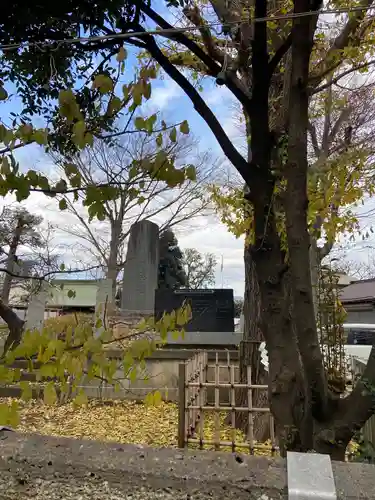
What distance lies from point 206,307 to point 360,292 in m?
11.0

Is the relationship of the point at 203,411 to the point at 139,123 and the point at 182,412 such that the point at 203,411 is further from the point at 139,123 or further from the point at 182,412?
the point at 139,123

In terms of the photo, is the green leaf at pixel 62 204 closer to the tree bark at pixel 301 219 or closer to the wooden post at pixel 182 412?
the tree bark at pixel 301 219

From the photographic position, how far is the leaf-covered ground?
15.4 feet

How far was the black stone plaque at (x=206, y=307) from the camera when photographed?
28.3 feet

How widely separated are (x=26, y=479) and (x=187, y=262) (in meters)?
22.5

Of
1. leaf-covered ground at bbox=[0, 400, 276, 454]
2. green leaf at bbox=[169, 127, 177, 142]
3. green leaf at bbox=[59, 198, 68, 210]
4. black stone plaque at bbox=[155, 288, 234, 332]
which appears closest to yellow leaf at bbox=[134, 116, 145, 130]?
green leaf at bbox=[169, 127, 177, 142]

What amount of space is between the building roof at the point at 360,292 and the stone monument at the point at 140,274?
763cm

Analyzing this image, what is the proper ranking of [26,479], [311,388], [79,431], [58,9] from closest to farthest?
[26,479]
[311,388]
[58,9]
[79,431]

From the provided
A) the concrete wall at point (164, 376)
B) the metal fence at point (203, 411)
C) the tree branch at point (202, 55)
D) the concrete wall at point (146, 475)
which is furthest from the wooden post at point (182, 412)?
the concrete wall at point (146, 475)

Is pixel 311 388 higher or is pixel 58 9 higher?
pixel 58 9

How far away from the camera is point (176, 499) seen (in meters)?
0.92

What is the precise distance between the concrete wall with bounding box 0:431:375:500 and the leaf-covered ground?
11.3ft

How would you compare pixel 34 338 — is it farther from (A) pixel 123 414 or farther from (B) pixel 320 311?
(A) pixel 123 414

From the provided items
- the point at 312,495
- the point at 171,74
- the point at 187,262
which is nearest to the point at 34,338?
the point at 312,495
